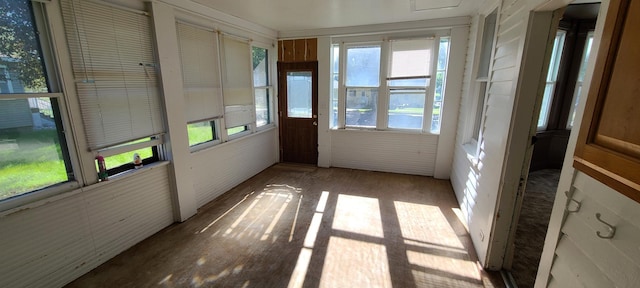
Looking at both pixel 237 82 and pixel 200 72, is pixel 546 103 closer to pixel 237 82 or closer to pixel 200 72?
pixel 237 82

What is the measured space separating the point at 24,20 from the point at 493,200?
376cm

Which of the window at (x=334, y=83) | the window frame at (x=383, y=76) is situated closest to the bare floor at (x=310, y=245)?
the window frame at (x=383, y=76)

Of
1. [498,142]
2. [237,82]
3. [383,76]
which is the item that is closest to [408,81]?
[383,76]

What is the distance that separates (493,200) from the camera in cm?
207

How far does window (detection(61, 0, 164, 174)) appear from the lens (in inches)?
77.8

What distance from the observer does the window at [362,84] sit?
4.28 m

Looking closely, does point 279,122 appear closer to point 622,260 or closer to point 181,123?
point 181,123

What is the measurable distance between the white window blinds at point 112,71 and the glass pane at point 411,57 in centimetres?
338

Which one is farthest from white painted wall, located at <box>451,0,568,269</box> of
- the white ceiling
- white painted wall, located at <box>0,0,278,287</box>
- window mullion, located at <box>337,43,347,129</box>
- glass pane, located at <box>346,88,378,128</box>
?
white painted wall, located at <box>0,0,278,287</box>

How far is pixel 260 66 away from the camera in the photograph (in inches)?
172

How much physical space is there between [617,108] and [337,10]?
9.68ft

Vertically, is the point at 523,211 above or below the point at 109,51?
below

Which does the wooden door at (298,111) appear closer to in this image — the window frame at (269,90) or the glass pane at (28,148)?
the window frame at (269,90)

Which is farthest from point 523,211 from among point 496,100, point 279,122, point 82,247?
point 82,247
